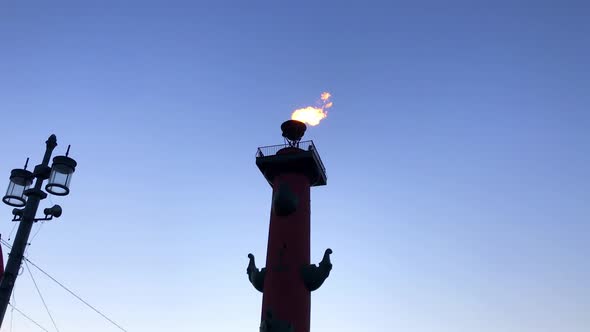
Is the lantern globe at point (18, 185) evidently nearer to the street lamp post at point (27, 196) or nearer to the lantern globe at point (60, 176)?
the street lamp post at point (27, 196)

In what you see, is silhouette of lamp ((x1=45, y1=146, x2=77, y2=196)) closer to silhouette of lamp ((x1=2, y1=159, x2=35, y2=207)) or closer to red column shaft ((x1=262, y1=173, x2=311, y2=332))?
silhouette of lamp ((x1=2, y1=159, x2=35, y2=207))

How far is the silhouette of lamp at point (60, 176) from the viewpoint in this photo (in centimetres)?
967

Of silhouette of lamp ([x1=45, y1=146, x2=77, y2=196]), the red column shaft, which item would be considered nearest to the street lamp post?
silhouette of lamp ([x1=45, y1=146, x2=77, y2=196])

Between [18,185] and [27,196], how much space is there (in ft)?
1.30

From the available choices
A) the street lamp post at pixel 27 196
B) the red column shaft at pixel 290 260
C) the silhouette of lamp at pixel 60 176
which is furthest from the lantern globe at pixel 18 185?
the red column shaft at pixel 290 260

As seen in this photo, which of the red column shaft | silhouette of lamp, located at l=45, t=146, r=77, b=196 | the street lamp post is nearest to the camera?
the street lamp post

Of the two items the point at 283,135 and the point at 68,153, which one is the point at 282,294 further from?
the point at 68,153

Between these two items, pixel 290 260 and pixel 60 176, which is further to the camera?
pixel 290 260

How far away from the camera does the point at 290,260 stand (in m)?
24.3

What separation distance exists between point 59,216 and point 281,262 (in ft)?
49.5

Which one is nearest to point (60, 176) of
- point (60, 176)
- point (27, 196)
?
point (60, 176)

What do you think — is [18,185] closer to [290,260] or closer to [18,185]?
[18,185]

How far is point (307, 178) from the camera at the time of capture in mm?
27250

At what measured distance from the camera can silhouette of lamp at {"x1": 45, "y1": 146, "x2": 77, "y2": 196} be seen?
967cm
